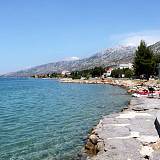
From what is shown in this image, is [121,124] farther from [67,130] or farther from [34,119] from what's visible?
[34,119]

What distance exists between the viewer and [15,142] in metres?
28.1

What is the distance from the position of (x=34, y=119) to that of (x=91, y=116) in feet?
20.2

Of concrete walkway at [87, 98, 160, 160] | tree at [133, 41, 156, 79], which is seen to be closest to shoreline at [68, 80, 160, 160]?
concrete walkway at [87, 98, 160, 160]

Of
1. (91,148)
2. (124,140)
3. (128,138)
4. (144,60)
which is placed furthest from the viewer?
(144,60)

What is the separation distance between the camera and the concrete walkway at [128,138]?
63.5 ft

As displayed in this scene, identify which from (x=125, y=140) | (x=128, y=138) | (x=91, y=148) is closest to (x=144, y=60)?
(x=91, y=148)

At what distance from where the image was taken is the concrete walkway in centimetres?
1934

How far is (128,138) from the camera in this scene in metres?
23.4

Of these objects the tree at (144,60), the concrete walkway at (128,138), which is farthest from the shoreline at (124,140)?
the tree at (144,60)

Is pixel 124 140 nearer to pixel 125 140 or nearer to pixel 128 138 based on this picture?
pixel 125 140

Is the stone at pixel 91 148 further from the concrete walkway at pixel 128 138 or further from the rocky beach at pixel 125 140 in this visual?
the concrete walkway at pixel 128 138

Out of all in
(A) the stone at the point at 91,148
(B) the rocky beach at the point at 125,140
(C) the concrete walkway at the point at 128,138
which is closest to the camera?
(C) the concrete walkway at the point at 128,138

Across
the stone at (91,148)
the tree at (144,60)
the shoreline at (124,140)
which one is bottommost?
the stone at (91,148)

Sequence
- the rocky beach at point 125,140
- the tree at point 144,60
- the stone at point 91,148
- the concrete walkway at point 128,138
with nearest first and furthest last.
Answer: the concrete walkway at point 128,138, the rocky beach at point 125,140, the stone at point 91,148, the tree at point 144,60
